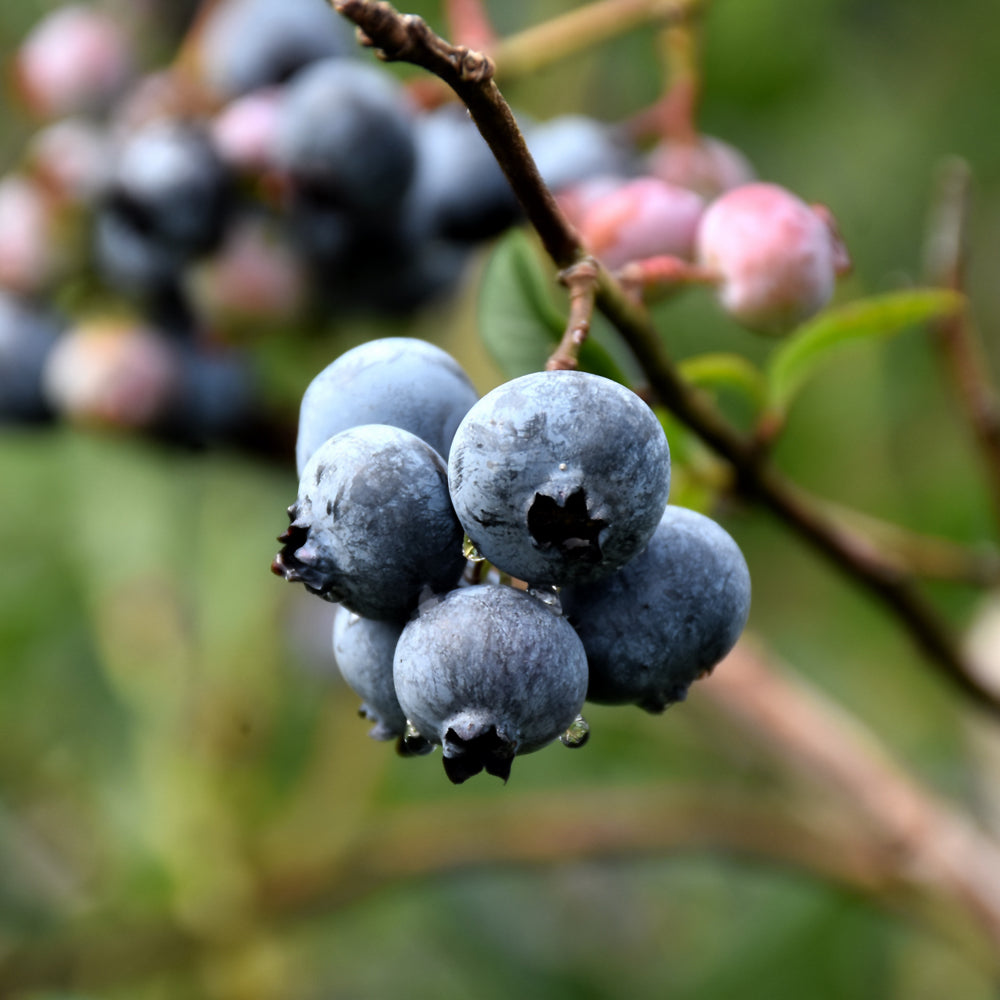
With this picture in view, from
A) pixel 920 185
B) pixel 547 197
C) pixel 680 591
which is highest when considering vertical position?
pixel 547 197

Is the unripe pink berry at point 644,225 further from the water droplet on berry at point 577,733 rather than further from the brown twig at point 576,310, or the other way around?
the water droplet on berry at point 577,733

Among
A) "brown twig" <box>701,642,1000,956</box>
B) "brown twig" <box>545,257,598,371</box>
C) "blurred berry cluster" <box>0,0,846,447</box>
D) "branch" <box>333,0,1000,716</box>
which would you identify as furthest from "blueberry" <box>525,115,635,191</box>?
"brown twig" <box>701,642,1000,956</box>

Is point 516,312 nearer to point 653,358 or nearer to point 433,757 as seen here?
point 653,358

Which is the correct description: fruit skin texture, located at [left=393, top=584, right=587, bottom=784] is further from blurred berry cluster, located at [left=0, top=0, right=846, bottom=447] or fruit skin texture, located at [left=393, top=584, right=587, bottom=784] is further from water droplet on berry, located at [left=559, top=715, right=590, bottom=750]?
blurred berry cluster, located at [left=0, top=0, right=846, bottom=447]

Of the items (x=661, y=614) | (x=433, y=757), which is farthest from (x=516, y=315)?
(x=433, y=757)

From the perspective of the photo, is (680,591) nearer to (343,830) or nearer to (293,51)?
(293,51)

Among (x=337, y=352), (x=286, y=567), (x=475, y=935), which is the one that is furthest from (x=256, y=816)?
(x=286, y=567)

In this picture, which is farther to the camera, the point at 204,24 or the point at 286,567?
the point at 204,24
